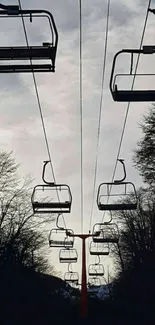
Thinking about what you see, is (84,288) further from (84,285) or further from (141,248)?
(141,248)

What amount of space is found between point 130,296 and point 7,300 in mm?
15873

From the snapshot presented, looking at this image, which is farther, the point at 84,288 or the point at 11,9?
the point at 84,288

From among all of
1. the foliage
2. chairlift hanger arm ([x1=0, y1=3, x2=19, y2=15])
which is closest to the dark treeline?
the foliage

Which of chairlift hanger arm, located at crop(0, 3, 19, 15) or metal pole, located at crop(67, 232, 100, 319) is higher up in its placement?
chairlift hanger arm, located at crop(0, 3, 19, 15)

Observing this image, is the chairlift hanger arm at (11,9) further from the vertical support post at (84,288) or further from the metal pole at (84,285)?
the vertical support post at (84,288)

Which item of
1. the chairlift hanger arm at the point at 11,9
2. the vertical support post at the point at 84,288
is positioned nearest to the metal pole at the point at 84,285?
the vertical support post at the point at 84,288

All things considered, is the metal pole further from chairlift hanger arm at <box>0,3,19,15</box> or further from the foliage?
chairlift hanger arm at <box>0,3,19,15</box>

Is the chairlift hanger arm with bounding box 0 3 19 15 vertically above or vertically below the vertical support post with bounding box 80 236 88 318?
above

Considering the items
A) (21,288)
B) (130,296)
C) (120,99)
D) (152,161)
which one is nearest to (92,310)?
(130,296)

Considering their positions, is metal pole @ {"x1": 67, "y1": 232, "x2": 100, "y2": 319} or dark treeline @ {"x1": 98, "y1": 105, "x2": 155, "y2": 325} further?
metal pole @ {"x1": 67, "y1": 232, "x2": 100, "y2": 319}

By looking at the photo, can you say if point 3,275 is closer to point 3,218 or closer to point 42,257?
point 3,218

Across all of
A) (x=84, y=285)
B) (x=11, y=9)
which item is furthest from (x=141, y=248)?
(x=11, y=9)

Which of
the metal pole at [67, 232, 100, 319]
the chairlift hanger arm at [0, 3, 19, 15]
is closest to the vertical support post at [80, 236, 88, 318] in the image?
the metal pole at [67, 232, 100, 319]

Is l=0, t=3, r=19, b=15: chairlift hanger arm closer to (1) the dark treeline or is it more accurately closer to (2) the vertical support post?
(1) the dark treeline
